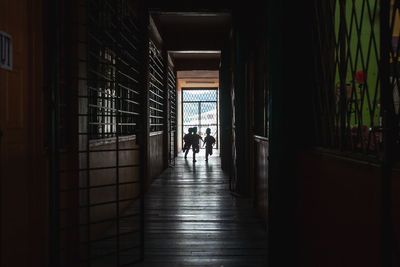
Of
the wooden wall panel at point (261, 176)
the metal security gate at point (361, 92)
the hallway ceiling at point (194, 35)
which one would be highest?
the hallway ceiling at point (194, 35)

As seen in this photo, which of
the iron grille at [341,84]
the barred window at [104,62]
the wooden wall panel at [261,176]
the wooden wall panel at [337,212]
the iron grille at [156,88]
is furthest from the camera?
the iron grille at [156,88]

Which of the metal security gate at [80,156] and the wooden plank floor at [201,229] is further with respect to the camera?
the wooden plank floor at [201,229]

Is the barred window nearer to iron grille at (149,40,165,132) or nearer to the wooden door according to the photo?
the wooden door

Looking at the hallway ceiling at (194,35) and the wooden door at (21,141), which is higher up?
the hallway ceiling at (194,35)

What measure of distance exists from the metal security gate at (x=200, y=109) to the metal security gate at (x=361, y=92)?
53.4ft

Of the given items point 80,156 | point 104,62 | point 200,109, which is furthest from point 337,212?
point 200,109

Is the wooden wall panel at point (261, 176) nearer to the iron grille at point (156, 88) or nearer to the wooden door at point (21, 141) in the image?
the wooden door at point (21, 141)

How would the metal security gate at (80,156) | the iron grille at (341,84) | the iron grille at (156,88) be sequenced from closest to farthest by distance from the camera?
the iron grille at (341,84), the metal security gate at (80,156), the iron grille at (156,88)

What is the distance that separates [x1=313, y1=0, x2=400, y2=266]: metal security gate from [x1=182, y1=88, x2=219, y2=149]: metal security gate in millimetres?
16262

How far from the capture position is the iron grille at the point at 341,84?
2.17 m

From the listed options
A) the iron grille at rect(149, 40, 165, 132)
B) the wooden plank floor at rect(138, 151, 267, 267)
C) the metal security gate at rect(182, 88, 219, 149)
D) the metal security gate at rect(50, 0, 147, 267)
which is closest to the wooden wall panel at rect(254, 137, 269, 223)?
the wooden plank floor at rect(138, 151, 267, 267)

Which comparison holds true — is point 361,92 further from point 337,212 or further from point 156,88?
point 156,88

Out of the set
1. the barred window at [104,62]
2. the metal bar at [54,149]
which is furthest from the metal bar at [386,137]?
the barred window at [104,62]

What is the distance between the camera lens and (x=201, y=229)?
480 cm
